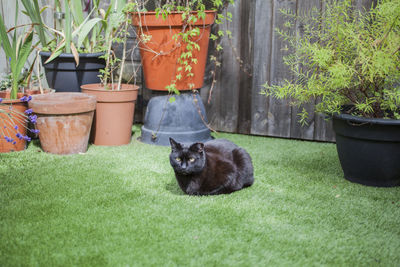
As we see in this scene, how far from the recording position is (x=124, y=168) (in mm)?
2562

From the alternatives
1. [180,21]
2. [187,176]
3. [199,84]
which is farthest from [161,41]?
[187,176]

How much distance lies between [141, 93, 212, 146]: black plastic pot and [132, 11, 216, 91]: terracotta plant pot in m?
0.11

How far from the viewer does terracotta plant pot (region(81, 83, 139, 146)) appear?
3014 mm

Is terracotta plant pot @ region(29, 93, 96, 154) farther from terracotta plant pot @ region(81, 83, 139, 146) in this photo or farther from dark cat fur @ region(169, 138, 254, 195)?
dark cat fur @ region(169, 138, 254, 195)

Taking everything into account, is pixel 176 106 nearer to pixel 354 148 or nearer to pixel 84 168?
pixel 84 168

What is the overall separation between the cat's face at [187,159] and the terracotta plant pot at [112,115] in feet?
3.80

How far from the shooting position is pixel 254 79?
11.3 ft

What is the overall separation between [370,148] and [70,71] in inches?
89.0

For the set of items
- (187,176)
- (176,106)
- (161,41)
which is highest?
(161,41)

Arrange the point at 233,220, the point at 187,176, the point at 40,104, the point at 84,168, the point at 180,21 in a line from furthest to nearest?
the point at 180,21 → the point at 40,104 → the point at 84,168 → the point at 187,176 → the point at 233,220

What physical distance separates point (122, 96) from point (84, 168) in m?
0.72

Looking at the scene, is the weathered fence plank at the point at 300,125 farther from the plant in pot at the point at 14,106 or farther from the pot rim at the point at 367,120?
the plant in pot at the point at 14,106

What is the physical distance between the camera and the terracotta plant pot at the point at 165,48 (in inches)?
115

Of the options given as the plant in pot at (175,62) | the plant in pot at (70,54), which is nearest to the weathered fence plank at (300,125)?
the plant in pot at (175,62)
